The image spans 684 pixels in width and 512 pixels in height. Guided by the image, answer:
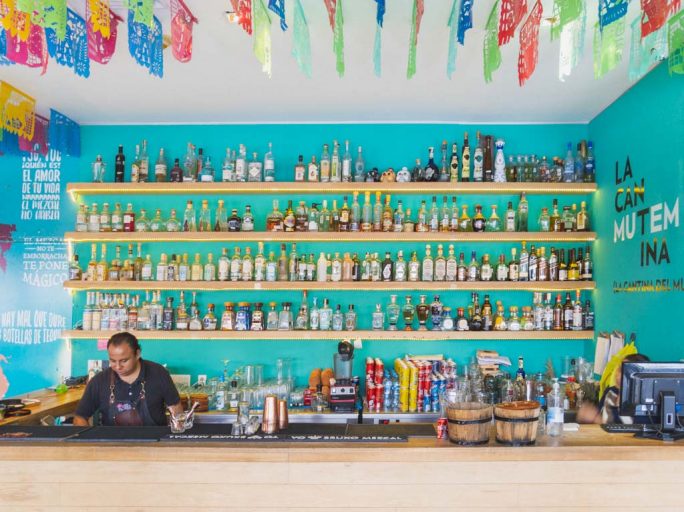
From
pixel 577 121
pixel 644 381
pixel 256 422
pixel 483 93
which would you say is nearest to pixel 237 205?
pixel 483 93

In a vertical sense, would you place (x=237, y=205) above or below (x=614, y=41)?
below

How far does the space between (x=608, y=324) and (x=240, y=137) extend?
309cm

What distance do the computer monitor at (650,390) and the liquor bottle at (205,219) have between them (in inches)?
122

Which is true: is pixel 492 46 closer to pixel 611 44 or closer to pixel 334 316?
pixel 611 44

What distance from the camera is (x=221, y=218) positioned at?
456 cm

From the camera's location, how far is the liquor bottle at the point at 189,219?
4.46 m

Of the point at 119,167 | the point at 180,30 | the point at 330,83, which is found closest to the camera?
the point at 180,30

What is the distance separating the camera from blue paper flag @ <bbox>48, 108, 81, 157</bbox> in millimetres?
4309

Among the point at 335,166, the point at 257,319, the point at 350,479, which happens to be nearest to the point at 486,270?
the point at 335,166

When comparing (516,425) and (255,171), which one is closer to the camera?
(516,425)

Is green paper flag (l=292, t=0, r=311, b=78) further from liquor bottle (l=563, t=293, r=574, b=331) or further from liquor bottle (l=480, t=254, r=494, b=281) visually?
liquor bottle (l=563, t=293, r=574, b=331)

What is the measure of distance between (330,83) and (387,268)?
141 cm

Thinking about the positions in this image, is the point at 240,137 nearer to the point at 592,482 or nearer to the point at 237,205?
the point at 237,205

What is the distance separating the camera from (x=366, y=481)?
2301mm
